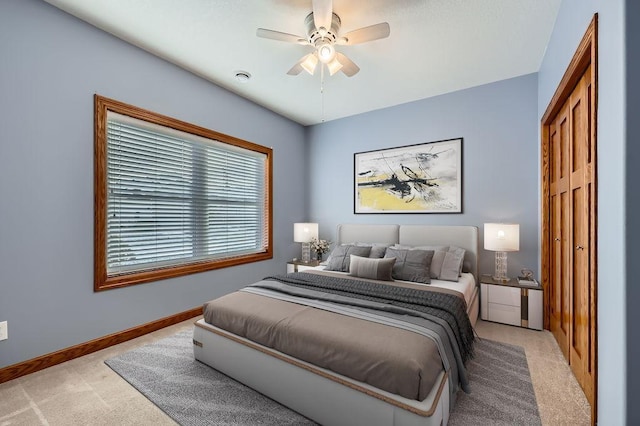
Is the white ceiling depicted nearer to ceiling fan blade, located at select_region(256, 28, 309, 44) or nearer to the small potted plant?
ceiling fan blade, located at select_region(256, 28, 309, 44)

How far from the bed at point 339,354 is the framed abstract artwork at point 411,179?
4.65 ft

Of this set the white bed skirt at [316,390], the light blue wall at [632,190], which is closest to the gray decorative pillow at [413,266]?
the white bed skirt at [316,390]

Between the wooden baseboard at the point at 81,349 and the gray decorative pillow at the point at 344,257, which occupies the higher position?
the gray decorative pillow at the point at 344,257

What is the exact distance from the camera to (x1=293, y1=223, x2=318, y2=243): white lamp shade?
4.33 meters

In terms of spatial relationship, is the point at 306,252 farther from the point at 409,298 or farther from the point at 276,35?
the point at 276,35

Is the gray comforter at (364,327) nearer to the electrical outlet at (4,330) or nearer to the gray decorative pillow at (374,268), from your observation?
the gray decorative pillow at (374,268)

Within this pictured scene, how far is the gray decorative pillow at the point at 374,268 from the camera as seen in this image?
9.52 feet

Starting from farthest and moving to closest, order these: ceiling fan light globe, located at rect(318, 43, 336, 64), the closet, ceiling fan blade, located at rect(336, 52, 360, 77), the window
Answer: the window → ceiling fan blade, located at rect(336, 52, 360, 77) → ceiling fan light globe, located at rect(318, 43, 336, 64) → the closet

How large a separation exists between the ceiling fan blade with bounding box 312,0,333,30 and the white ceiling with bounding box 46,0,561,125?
0.21 metres

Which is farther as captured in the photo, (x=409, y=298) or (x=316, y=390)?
(x=409, y=298)

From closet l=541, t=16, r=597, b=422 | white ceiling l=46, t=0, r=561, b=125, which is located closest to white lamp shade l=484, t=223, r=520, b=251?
closet l=541, t=16, r=597, b=422

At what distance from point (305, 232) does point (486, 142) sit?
2.73 meters

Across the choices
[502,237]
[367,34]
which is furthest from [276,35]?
[502,237]

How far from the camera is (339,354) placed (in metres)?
1.58
